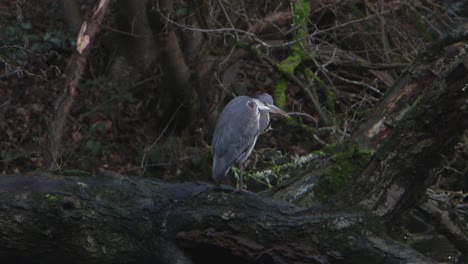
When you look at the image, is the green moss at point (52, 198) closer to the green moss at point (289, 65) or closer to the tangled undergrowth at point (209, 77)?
the tangled undergrowth at point (209, 77)

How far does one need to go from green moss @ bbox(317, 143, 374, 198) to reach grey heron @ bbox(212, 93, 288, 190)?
21.6 inches

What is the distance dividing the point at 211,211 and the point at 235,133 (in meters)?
1.63

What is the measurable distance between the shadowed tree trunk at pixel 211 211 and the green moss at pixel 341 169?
1072mm

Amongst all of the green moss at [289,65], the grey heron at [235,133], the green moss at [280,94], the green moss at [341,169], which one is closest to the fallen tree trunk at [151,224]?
the grey heron at [235,133]

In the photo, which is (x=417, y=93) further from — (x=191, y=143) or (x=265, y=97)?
(x=191, y=143)

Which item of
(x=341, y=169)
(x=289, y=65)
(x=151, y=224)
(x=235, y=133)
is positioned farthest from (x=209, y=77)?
(x=151, y=224)

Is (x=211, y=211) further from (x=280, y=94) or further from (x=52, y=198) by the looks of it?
(x=280, y=94)

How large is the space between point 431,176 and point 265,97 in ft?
7.28

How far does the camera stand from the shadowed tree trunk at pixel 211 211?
4.32m

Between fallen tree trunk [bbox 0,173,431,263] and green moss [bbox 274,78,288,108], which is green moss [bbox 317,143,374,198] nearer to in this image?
fallen tree trunk [bbox 0,173,431,263]

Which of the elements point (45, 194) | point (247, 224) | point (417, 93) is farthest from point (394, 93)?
point (45, 194)

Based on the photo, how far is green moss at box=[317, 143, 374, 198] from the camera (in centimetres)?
571

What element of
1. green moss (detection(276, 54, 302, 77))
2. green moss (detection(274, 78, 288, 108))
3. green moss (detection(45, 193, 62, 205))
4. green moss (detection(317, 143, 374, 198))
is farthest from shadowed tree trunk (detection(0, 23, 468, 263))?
green moss (detection(276, 54, 302, 77))

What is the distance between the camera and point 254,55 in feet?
29.2
